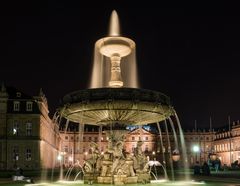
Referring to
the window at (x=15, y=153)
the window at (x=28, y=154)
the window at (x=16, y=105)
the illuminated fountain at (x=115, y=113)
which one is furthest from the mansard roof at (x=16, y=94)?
the illuminated fountain at (x=115, y=113)

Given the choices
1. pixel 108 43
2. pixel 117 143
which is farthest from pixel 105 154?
pixel 108 43

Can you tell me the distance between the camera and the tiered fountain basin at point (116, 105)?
1881 cm

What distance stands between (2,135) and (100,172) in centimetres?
5407

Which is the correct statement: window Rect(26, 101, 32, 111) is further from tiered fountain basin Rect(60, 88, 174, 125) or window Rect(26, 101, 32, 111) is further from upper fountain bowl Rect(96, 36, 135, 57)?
tiered fountain basin Rect(60, 88, 174, 125)

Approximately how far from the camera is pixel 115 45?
22094 millimetres

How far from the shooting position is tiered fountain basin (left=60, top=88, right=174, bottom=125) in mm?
18812

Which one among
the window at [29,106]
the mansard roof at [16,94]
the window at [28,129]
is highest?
the mansard roof at [16,94]

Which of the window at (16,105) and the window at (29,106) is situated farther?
the window at (29,106)

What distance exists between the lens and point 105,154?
2095 centimetres

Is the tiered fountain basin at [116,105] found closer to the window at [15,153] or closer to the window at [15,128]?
the window at [15,153]

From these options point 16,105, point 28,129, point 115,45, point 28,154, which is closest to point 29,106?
point 16,105

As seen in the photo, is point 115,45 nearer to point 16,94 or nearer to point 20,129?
point 16,94

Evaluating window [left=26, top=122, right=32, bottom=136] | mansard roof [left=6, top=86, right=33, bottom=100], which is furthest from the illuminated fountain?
window [left=26, top=122, right=32, bottom=136]

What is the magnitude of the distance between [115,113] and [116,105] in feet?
3.46
